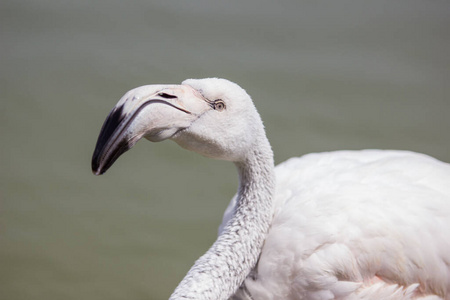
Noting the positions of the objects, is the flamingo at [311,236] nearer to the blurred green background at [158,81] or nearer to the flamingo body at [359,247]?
the flamingo body at [359,247]

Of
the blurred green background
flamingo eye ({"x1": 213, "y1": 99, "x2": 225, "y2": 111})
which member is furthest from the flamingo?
the blurred green background

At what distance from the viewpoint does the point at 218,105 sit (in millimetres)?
1739

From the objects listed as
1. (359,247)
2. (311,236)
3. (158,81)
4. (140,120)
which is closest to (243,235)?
(311,236)

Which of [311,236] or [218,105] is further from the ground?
[218,105]

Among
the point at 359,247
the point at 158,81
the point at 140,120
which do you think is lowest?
the point at 359,247

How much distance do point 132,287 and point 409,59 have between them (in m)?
2.92

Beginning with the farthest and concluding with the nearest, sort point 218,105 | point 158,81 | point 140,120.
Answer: point 158,81
point 218,105
point 140,120

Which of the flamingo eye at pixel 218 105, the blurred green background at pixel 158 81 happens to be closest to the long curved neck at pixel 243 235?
the flamingo eye at pixel 218 105

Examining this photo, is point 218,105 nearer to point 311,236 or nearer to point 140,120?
point 140,120

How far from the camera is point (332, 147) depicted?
3.59 metres

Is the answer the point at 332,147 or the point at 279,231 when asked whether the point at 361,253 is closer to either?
the point at 279,231

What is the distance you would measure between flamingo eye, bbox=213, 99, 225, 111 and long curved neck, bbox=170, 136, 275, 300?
8.9 inches

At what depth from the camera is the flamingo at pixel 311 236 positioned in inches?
70.4

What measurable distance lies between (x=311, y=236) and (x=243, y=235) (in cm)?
24
